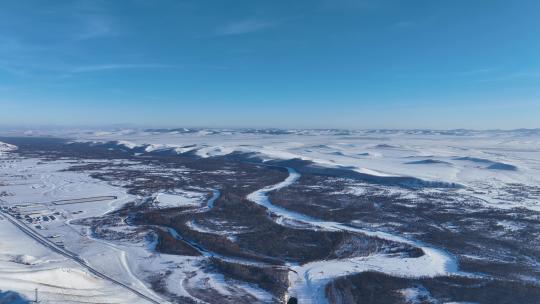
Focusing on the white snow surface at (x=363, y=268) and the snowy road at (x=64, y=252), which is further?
the white snow surface at (x=363, y=268)

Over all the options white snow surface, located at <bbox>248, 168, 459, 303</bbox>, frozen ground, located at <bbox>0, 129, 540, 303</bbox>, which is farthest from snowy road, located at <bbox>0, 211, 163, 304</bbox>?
white snow surface, located at <bbox>248, 168, 459, 303</bbox>

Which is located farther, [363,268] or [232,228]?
[232,228]

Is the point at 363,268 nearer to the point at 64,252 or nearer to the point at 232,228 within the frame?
the point at 232,228

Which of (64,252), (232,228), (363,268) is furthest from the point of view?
(232,228)

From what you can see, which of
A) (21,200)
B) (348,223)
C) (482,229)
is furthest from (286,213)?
(21,200)

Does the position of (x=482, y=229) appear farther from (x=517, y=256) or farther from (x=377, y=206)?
(x=377, y=206)

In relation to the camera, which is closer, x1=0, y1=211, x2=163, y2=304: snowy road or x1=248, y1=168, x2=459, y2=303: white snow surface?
x1=0, y1=211, x2=163, y2=304: snowy road

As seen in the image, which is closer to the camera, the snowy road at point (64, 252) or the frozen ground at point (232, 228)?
the snowy road at point (64, 252)

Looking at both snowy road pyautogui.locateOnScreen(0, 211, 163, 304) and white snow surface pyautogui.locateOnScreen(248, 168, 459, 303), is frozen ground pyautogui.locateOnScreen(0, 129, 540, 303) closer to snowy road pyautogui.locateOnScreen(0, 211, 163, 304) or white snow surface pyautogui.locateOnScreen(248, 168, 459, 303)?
white snow surface pyautogui.locateOnScreen(248, 168, 459, 303)

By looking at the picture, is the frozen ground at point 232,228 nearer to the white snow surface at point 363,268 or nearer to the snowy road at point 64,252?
the white snow surface at point 363,268

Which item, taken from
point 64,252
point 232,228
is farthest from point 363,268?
point 64,252

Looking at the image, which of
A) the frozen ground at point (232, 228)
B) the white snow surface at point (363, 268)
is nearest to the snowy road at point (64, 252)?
the frozen ground at point (232, 228)

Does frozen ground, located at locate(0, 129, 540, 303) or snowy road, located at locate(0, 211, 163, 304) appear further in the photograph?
frozen ground, located at locate(0, 129, 540, 303)
